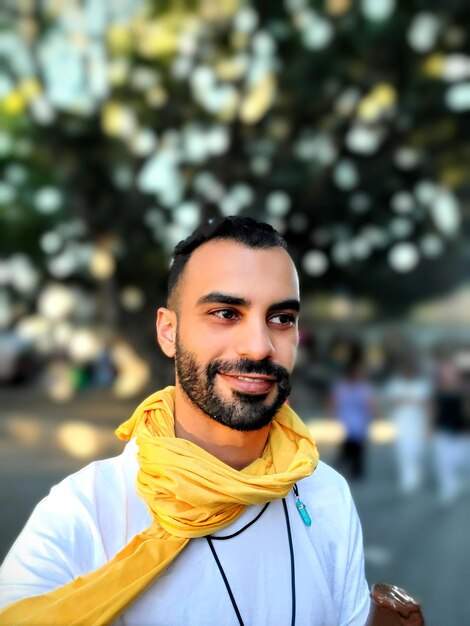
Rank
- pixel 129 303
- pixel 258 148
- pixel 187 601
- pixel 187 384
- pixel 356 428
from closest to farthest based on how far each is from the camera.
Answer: pixel 187 601
pixel 187 384
pixel 356 428
pixel 258 148
pixel 129 303

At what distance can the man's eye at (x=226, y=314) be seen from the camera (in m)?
1.52

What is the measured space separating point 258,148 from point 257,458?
11012 mm

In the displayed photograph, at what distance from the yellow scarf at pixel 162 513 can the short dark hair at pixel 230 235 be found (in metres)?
0.37

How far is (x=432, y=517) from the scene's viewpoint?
23.4ft

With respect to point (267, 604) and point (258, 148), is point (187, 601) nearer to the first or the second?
point (267, 604)

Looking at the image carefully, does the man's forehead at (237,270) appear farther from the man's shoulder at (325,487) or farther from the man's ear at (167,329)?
the man's shoulder at (325,487)

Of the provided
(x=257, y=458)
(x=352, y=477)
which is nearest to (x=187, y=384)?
(x=257, y=458)

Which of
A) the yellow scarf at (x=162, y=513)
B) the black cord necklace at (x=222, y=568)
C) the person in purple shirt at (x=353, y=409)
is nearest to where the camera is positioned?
the yellow scarf at (x=162, y=513)

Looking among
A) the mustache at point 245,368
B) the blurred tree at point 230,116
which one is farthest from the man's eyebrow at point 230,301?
the blurred tree at point 230,116

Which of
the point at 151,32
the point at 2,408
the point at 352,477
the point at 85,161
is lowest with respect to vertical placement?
the point at 352,477

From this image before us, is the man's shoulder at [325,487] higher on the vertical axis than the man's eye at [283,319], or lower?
lower

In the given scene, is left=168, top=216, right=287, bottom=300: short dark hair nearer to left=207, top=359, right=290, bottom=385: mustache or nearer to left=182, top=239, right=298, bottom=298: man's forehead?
left=182, top=239, right=298, bottom=298: man's forehead

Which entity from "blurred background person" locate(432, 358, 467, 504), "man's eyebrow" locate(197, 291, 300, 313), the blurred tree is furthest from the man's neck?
the blurred tree

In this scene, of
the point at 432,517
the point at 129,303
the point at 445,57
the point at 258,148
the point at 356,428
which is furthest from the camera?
the point at 129,303
